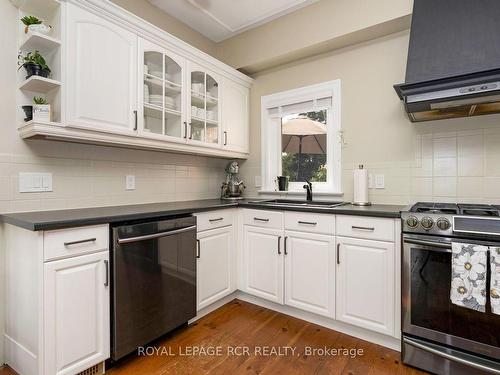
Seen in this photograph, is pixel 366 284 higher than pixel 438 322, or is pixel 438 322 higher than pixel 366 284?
pixel 366 284

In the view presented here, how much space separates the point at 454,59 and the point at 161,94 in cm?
204

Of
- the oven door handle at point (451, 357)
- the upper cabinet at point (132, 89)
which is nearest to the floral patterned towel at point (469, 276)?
the oven door handle at point (451, 357)

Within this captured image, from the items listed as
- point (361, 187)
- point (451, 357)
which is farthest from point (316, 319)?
point (361, 187)

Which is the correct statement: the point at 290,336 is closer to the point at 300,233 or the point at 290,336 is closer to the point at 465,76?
the point at 300,233

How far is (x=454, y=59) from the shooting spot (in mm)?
1695

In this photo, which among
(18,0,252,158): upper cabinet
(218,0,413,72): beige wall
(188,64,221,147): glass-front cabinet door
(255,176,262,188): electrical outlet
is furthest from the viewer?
(255,176,262,188): electrical outlet

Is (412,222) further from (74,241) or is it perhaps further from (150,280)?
(74,241)

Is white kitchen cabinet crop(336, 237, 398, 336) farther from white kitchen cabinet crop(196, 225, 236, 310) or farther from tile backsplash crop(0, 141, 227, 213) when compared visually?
tile backsplash crop(0, 141, 227, 213)

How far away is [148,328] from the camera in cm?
178

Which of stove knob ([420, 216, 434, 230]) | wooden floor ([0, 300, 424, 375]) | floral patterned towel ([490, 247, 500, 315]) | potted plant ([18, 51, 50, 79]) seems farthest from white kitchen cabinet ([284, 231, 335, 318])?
potted plant ([18, 51, 50, 79])

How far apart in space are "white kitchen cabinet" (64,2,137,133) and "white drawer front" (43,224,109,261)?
675mm

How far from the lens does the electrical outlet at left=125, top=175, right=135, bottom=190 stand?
2318mm

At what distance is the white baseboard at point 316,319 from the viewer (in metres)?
1.92

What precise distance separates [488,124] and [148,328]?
107 inches
